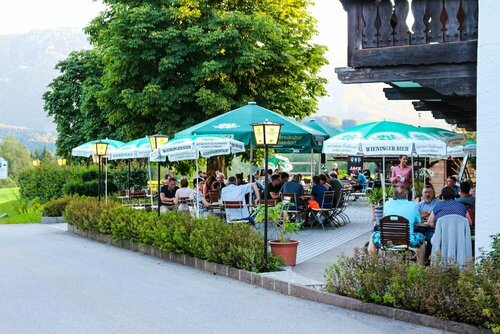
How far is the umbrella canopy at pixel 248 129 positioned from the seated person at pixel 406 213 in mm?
6794

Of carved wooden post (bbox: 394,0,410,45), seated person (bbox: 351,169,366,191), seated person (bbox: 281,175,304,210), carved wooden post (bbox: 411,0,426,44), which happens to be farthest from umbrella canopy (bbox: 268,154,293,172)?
carved wooden post (bbox: 411,0,426,44)

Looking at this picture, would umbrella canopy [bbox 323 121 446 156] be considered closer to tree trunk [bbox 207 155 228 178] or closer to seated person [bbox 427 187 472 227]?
seated person [bbox 427 187 472 227]

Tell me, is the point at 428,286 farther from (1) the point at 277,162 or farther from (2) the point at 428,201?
(1) the point at 277,162

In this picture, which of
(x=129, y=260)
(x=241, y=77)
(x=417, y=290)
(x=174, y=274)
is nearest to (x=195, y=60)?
(x=241, y=77)

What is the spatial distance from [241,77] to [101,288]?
737 inches

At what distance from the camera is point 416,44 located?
→ 399 inches

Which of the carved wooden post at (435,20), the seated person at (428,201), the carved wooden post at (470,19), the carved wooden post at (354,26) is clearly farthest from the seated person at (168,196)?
the carved wooden post at (470,19)

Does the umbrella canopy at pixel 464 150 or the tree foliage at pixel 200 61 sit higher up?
the tree foliage at pixel 200 61

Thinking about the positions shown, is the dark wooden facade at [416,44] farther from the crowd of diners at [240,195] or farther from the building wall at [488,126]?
the crowd of diners at [240,195]

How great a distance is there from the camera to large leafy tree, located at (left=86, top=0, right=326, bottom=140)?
26.2 metres

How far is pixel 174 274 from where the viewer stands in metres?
11.9

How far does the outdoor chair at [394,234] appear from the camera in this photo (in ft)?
33.2

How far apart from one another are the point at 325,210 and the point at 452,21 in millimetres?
8576

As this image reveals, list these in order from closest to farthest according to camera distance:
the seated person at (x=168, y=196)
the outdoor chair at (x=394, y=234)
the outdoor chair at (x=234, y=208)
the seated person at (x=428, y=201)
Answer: the outdoor chair at (x=394, y=234), the seated person at (x=428, y=201), the outdoor chair at (x=234, y=208), the seated person at (x=168, y=196)
